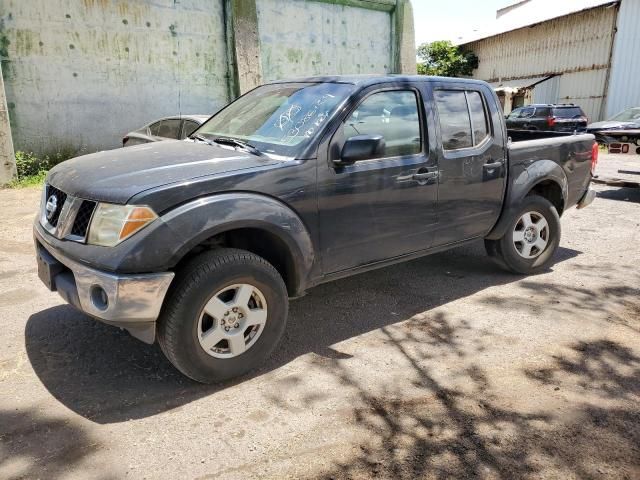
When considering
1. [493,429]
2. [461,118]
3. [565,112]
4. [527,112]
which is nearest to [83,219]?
[493,429]

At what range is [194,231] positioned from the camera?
Answer: 297 cm

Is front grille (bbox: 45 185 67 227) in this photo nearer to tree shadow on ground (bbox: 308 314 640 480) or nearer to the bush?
tree shadow on ground (bbox: 308 314 640 480)

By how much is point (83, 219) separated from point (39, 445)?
4.06 feet

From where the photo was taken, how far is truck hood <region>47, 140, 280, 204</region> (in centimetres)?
302

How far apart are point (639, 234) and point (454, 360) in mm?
4536

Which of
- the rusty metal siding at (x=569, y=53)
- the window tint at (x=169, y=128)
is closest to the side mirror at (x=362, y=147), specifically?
the window tint at (x=169, y=128)

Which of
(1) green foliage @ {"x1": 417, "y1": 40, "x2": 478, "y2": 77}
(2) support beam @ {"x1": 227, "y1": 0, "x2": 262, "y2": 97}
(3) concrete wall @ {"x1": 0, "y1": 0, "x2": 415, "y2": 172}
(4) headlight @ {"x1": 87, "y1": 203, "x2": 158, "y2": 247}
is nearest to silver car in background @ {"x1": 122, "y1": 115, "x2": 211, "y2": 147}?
(3) concrete wall @ {"x1": 0, "y1": 0, "x2": 415, "y2": 172}

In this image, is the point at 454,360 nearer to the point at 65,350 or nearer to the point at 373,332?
the point at 373,332

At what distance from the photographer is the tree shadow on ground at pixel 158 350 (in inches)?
124

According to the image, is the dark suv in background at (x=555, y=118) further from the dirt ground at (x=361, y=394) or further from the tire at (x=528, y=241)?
the dirt ground at (x=361, y=394)

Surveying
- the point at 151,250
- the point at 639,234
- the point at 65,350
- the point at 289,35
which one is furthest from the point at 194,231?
the point at 289,35

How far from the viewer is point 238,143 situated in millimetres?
3770

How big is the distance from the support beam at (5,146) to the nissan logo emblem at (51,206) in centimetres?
741

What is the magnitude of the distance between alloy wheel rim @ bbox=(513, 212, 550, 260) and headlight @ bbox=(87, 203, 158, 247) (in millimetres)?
3539
